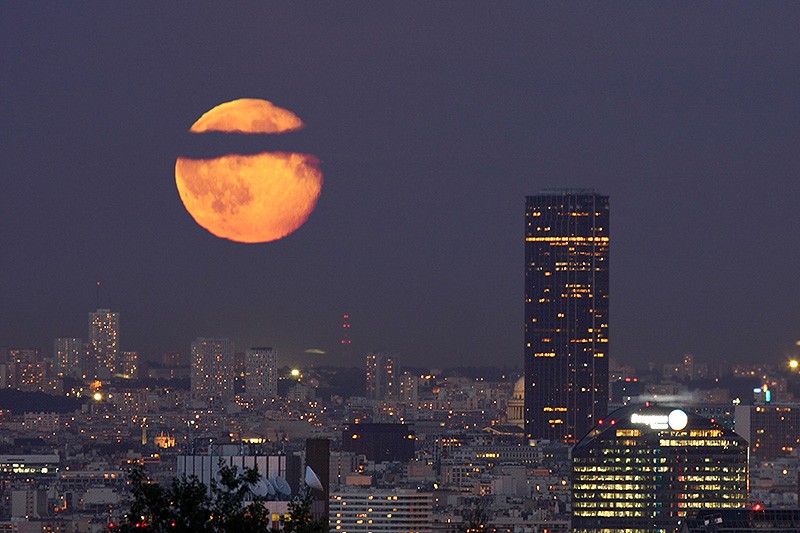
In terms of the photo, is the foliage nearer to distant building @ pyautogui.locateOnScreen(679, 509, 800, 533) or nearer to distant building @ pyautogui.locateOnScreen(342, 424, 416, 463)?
distant building @ pyautogui.locateOnScreen(679, 509, 800, 533)

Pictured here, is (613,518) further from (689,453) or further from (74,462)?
(74,462)

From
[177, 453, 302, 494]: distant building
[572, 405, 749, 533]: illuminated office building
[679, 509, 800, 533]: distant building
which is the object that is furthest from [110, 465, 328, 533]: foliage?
[572, 405, 749, 533]: illuminated office building

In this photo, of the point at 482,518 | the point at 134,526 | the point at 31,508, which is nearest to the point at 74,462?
the point at 31,508

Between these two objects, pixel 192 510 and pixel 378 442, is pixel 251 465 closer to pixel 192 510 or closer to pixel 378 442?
pixel 192 510

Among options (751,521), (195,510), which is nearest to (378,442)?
(751,521)

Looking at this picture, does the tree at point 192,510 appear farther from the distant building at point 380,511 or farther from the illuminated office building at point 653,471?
the illuminated office building at point 653,471

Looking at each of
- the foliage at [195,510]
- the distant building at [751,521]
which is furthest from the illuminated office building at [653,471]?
the foliage at [195,510]
